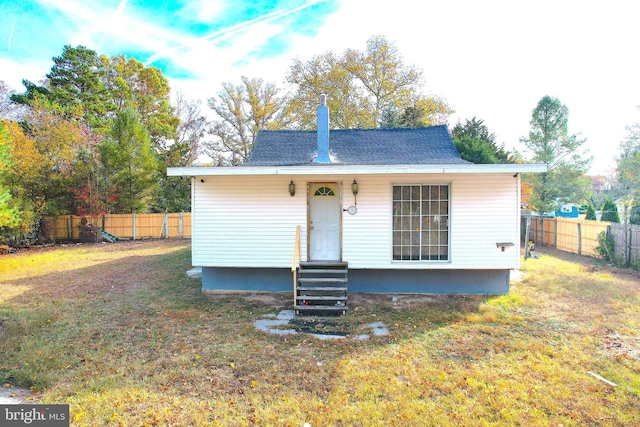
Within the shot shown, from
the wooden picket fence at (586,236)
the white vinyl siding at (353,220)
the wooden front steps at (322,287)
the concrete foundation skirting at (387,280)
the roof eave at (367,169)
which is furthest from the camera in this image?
the wooden picket fence at (586,236)

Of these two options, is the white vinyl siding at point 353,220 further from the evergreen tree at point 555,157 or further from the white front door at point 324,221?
the evergreen tree at point 555,157

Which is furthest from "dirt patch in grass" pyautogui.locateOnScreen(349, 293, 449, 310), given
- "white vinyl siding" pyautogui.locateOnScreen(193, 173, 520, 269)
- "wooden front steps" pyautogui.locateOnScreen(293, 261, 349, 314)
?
"white vinyl siding" pyautogui.locateOnScreen(193, 173, 520, 269)

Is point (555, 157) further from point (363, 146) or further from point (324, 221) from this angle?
point (324, 221)

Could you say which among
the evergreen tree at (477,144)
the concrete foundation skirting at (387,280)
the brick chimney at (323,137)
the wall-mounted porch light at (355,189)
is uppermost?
the evergreen tree at (477,144)

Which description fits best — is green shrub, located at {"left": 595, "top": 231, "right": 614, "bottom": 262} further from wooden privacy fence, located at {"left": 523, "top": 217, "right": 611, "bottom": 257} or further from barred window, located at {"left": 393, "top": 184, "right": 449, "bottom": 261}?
barred window, located at {"left": 393, "top": 184, "right": 449, "bottom": 261}

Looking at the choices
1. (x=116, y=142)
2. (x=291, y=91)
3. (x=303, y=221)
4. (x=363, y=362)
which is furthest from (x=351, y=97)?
(x=363, y=362)

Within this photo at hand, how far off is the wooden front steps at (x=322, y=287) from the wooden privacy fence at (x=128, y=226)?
1370cm

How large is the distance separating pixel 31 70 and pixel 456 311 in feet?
86.1

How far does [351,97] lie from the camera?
23141 millimetres

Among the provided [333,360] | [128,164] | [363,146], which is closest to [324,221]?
[363,146]

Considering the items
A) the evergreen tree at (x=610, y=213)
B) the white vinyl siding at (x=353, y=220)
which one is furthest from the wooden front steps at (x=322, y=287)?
the evergreen tree at (x=610, y=213)

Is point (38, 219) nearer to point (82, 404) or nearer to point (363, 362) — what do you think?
point (82, 404)

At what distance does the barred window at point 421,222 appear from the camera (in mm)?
7199

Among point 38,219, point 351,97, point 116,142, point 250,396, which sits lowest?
point 250,396
